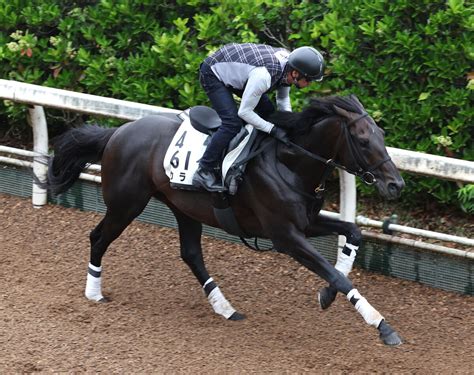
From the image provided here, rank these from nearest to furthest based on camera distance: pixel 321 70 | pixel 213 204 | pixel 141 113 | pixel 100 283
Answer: pixel 321 70 < pixel 213 204 < pixel 100 283 < pixel 141 113

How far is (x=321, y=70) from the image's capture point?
637cm

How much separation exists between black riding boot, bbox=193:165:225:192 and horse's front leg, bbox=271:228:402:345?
54 cm

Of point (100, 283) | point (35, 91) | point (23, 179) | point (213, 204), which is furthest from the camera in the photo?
point (23, 179)

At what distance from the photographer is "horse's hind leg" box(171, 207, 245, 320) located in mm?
7148

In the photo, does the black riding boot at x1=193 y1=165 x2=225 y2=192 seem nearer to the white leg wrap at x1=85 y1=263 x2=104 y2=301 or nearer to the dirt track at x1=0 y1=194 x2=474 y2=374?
the dirt track at x1=0 y1=194 x2=474 y2=374

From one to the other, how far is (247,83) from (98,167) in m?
2.87

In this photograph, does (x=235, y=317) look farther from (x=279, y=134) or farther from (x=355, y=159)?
(x=355, y=159)

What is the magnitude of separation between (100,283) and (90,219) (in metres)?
1.52

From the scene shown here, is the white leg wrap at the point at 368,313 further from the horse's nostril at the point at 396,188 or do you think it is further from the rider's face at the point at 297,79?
the rider's face at the point at 297,79

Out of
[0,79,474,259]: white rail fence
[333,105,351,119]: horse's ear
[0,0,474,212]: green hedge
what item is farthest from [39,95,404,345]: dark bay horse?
[0,0,474,212]: green hedge

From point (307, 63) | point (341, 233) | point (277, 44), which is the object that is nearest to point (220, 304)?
point (341, 233)

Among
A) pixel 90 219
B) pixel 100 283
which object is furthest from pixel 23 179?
pixel 100 283

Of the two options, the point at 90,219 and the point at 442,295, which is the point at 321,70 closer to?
the point at 442,295

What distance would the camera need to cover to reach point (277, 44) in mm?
8594
